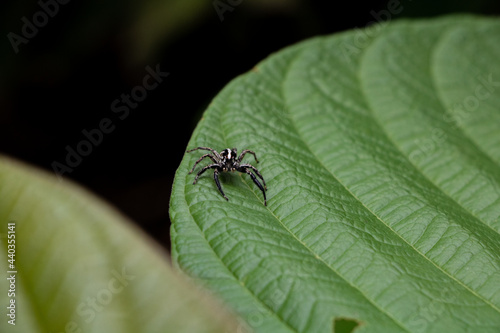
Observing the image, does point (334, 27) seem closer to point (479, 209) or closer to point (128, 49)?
point (128, 49)

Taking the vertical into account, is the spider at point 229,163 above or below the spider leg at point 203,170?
above

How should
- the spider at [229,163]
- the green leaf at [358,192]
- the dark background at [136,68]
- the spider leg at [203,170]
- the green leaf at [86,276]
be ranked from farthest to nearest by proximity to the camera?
the dark background at [136,68], the spider at [229,163], the spider leg at [203,170], the green leaf at [358,192], the green leaf at [86,276]

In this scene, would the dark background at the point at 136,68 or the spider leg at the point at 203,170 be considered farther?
the dark background at the point at 136,68

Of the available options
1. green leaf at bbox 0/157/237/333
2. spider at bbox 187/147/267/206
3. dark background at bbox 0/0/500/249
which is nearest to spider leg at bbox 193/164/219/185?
spider at bbox 187/147/267/206

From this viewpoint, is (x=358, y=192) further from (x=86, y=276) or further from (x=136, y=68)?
(x=136, y=68)

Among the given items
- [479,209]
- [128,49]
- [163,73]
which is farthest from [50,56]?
[479,209]

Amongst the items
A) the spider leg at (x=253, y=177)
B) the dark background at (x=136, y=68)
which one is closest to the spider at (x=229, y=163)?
the spider leg at (x=253, y=177)

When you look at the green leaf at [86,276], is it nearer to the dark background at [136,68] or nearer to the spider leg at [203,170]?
the spider leg at [203,170]
